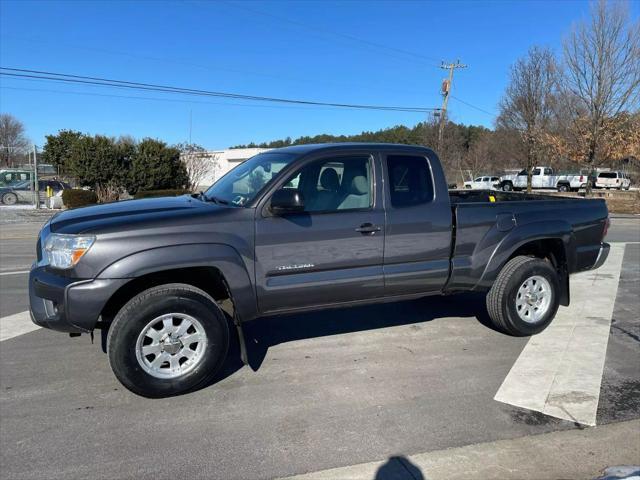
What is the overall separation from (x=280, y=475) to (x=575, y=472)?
1667mm

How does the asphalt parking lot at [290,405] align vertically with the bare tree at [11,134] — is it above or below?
below

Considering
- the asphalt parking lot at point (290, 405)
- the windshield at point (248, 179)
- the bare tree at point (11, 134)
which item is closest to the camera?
the asphalt parking lot at point (290, 405)

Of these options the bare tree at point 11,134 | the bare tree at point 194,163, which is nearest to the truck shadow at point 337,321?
the bare tree at point 194,163

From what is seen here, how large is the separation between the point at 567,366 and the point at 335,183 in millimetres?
2538

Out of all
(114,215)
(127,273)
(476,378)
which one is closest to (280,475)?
(127,273)

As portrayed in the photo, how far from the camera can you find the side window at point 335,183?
13.9ft

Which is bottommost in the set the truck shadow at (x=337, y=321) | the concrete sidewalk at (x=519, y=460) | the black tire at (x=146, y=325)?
the concrete sidewalk at (x=519, y=460)

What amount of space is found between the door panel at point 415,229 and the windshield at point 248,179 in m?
1.00

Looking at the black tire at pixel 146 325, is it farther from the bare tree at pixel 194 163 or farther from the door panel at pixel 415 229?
the bare tree at pixel 194 163

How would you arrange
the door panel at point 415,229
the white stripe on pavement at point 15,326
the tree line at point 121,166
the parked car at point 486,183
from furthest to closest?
the parked car at point 486,183
the tree line at point 121,166
the white stripe on pavement at point 15,326
the door panel at point 415,229

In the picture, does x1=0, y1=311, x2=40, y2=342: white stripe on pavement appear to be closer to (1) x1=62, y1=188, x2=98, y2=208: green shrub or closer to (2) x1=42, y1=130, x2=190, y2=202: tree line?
(1) x1=62, y1=188, x2=98, y2=208: green shrub

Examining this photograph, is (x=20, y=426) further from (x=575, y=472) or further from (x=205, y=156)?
(x=205, y=156)

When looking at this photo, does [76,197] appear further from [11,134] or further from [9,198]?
[11,134]

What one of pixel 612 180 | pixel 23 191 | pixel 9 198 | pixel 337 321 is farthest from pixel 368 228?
pixel 612 180
